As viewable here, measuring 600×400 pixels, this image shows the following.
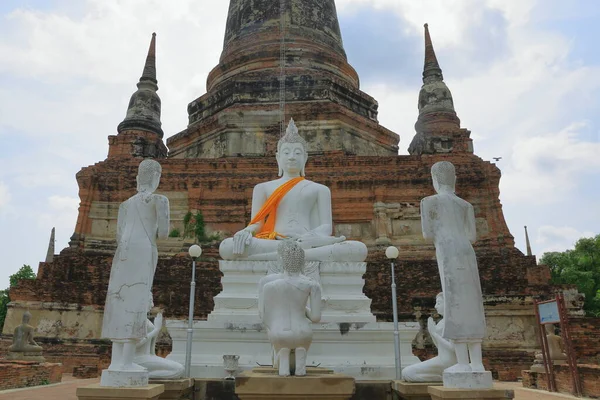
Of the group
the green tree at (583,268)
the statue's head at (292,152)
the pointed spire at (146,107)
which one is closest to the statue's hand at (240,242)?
the statue's head at (292,152)

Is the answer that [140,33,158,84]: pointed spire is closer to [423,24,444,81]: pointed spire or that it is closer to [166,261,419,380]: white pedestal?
[423,24,444,81]: pointed spire

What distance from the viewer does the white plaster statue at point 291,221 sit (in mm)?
7859

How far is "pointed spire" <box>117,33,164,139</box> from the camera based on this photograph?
18.0 metres

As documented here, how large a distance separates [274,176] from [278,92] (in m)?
4.12

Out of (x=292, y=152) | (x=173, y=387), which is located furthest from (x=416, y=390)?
(x=292, y=152)

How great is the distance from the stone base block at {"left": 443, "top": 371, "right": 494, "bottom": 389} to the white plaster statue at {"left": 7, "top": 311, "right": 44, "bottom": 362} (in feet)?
29.0

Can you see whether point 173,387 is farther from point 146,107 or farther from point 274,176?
point 146,107

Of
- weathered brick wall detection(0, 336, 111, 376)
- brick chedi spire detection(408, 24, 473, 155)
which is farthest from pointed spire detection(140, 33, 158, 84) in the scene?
weathered brick wall detection(0, 336, 111, 376)

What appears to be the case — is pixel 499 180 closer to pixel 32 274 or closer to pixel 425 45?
pixel 425 45

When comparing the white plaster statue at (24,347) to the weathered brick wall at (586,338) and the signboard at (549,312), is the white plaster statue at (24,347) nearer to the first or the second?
the signboard at (549,312)

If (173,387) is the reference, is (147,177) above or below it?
above

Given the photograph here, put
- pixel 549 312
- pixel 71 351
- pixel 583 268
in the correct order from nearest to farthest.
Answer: pixel 549 312 < pixel 71 351 < pixel 583 268

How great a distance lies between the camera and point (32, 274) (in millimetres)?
39219

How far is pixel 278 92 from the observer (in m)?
17.2
